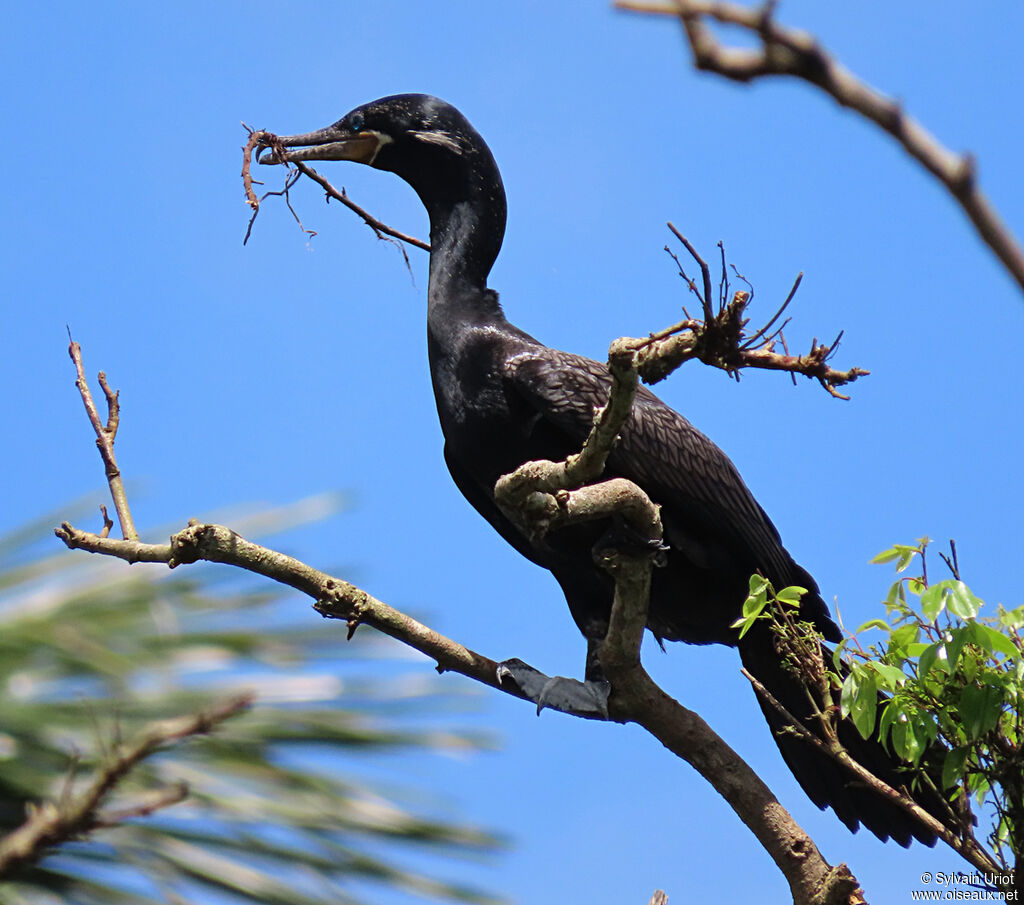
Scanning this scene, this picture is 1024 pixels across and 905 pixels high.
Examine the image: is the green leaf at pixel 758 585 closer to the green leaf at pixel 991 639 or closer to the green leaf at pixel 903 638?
the green leaf at pixel 903 638

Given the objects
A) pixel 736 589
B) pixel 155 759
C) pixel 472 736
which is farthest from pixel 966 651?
pixel 155 759

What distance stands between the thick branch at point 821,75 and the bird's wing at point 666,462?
2.62 metres

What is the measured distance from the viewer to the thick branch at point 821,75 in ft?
2.81

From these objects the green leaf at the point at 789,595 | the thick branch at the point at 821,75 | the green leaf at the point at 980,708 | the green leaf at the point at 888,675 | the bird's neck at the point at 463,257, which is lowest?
the thick branch at the point at 821,75

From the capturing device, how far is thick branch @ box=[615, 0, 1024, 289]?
86cm

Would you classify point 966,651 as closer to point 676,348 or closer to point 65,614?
point 676,348

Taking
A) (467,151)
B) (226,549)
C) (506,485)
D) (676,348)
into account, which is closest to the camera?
(676,348)

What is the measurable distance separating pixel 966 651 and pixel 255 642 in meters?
1.82

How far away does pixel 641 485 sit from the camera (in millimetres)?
3646

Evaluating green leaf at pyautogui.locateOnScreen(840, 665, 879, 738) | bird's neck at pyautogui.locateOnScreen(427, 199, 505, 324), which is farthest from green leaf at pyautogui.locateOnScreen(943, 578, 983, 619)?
bird's neck at pyautogui.locateOnScreen(427, 199, 505, 324)

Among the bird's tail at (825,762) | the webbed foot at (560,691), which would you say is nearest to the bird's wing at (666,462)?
the bird's tail at (825,762)

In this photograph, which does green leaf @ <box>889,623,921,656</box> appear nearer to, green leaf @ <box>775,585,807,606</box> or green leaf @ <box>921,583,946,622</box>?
green leaf @ <box>921,583,946,622</box>

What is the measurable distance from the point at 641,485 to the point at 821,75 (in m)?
2.78

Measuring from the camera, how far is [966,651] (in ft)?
9.83
